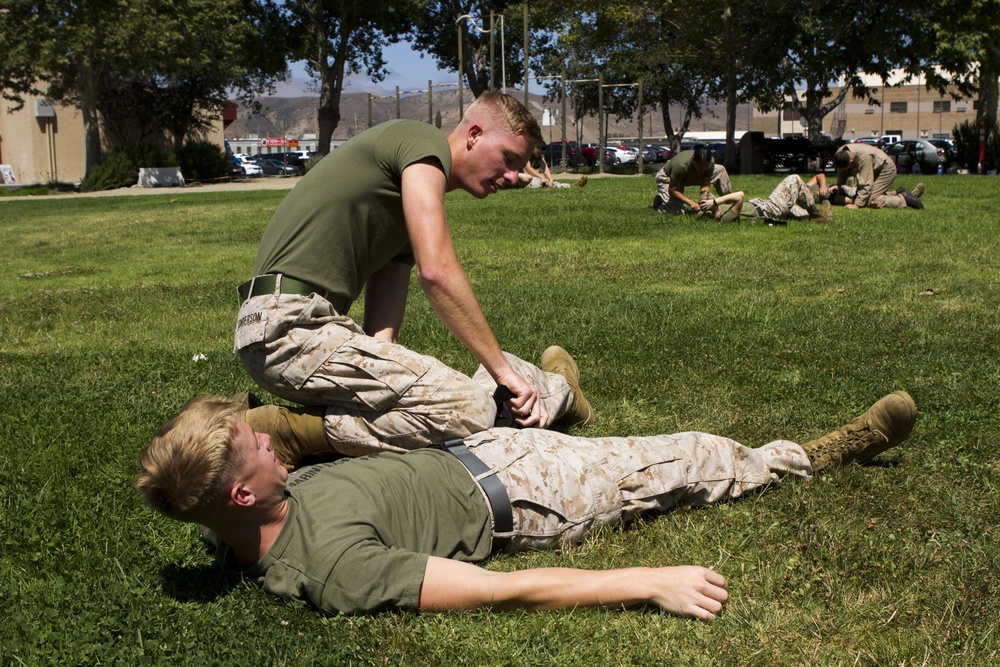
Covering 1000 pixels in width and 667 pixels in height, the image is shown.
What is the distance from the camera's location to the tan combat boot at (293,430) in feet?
13.1

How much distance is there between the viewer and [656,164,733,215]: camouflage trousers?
1563cm

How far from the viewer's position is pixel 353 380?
12.7 ft

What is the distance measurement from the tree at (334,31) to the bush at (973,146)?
2533 cm

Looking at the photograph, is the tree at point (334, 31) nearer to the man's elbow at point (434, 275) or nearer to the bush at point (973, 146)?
the bush at point (973, 146)

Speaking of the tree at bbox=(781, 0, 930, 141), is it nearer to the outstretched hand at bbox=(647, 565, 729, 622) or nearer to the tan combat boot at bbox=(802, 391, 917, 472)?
the tan combat boot at bbox=(802, 391, 917, 472)

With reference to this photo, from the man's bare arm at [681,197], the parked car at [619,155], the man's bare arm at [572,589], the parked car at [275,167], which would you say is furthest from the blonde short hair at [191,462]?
the parked car at [275,167]

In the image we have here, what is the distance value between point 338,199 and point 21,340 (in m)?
4.65

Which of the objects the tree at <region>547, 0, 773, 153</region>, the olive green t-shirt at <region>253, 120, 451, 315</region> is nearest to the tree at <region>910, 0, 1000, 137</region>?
the tree at <region>547, 0, 773, 153</region>

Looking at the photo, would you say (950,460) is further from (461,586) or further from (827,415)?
(461,586)

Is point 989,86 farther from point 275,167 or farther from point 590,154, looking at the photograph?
point 275,167

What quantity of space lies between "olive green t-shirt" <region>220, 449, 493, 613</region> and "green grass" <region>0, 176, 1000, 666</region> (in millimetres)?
91

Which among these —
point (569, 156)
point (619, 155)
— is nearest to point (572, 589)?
point (569, 156)

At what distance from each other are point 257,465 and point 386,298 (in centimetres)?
187

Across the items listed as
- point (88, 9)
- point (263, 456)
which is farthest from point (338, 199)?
point (88, 9)
